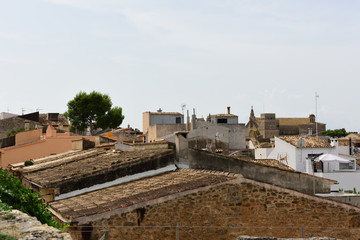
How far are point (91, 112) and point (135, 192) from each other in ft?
163

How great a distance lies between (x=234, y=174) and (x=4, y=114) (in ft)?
172

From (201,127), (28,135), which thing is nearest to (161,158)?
(201,127)

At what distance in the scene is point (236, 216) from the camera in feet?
45.6

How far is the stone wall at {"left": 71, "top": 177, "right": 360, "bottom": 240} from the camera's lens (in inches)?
533

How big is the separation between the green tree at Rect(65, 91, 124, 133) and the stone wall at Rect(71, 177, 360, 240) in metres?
50.7

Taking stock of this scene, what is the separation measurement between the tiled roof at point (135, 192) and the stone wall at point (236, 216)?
32cm

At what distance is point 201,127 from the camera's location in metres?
33.1

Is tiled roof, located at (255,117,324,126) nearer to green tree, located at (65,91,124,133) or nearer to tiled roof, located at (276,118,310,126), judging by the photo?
tiled roof, located at (276,118,310,126)

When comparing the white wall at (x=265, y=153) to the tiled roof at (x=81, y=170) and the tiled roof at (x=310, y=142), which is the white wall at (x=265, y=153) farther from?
the tiled roof at (x=81, y=170)

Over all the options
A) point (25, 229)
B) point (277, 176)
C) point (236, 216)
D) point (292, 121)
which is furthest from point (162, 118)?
point (292, 121)

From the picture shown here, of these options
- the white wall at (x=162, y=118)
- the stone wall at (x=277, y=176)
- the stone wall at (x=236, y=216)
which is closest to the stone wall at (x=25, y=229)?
the stone wall at (x=236, y=216)

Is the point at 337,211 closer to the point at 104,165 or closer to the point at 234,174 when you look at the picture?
the point at 234,174

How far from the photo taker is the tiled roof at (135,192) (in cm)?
1366

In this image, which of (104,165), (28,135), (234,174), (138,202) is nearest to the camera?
(138,202)
